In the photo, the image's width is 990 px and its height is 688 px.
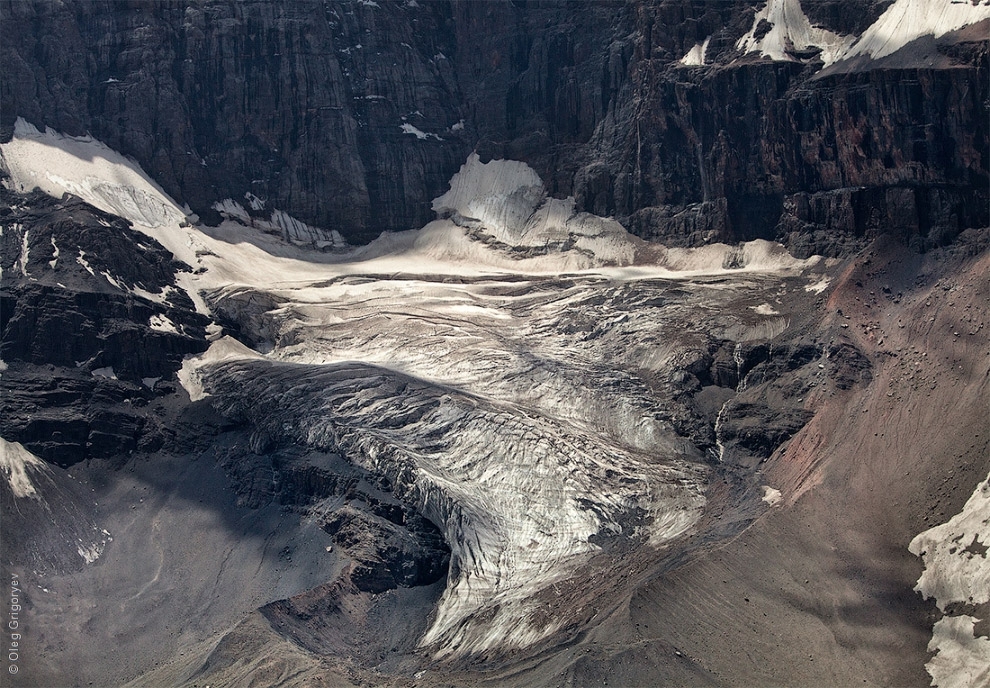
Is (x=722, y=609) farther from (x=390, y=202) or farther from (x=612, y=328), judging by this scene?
(x=390, y=202)

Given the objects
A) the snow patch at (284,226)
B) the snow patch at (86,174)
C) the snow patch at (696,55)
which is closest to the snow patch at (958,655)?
the snow patch at (696,55)

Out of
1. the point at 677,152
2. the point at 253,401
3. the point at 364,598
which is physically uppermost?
the point at 677,152

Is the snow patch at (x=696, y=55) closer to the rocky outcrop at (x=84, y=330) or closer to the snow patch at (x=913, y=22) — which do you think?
the snow patch at (x=913, y=22)

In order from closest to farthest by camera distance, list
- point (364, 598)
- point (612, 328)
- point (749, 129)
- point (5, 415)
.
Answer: point (364, 598)
point (5, 415)
point (612, 328)
point (749, 129)

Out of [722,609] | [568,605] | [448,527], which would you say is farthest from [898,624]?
[448,527]

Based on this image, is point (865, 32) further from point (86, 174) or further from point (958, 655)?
point (86, 174)

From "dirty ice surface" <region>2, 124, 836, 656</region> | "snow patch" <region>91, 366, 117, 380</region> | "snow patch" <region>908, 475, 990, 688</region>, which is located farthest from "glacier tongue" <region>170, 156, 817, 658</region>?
"snow patch" <region>908, 475, 990, 688</region>

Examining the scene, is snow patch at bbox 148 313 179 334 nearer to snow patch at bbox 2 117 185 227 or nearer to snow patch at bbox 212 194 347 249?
snow patch at bbox 2 117 185 227

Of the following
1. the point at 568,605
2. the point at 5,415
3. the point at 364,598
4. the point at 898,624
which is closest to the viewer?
the point at 898,624
